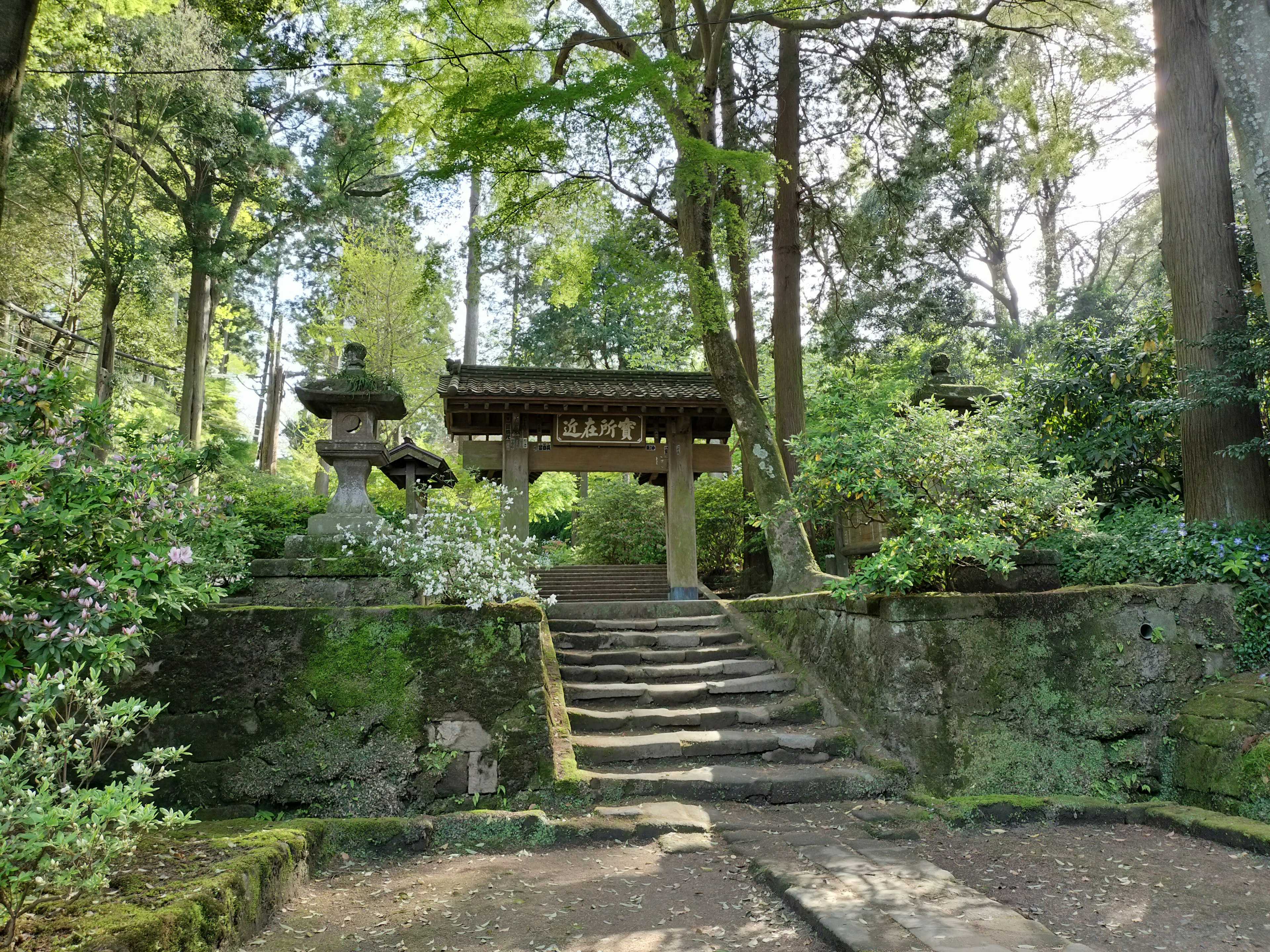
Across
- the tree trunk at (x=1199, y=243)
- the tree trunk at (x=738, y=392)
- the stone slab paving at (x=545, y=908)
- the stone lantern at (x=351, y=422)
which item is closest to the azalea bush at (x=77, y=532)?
the stone slab paving at (x=545, y=908)

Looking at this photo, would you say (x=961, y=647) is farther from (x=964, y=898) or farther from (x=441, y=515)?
(x=441, y=515)

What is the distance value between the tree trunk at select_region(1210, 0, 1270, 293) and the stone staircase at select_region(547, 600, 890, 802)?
4.57m

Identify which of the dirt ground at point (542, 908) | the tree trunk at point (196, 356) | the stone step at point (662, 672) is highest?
the tree trunk at point (196, 356)

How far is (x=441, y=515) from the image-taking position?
644cm

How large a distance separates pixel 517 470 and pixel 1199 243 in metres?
8.55

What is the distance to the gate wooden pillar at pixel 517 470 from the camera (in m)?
11.4

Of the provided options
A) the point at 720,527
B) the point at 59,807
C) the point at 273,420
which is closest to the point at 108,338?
the point at 273,420

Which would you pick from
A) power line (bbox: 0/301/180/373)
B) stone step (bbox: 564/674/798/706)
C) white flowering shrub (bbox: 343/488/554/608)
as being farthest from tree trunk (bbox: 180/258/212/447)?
stone step (bbox: 564/674/798/706)

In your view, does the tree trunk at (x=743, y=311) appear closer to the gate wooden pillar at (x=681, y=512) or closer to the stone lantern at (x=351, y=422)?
the gate wooden pillar at (x=681, y=512)

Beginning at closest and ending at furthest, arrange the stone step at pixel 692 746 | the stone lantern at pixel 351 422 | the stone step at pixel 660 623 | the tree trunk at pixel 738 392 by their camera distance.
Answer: the stone step at pixel 692 746
the stone lantern at pixel 351 422
the stone step at pixel 660 623
the tree trunk at pixel 738 392

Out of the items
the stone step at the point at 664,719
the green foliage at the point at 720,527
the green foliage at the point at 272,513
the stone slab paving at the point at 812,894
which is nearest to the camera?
the stone slab paving at the point at 812,894

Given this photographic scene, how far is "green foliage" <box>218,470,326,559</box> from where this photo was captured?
10344 mm

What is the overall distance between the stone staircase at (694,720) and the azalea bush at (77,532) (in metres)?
3.01

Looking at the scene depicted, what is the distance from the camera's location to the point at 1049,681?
17.2 feet
